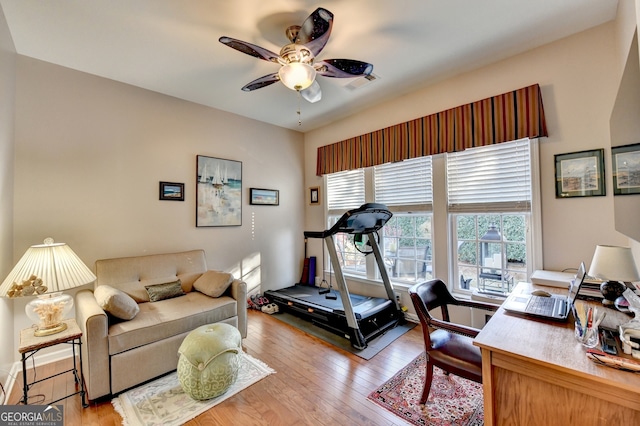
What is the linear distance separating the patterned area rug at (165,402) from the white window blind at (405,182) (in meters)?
2.51

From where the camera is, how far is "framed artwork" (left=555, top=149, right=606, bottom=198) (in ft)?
7.18

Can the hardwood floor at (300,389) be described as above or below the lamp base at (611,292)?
below

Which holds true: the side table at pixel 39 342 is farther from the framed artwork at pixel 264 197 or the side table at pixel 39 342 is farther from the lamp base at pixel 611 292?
the lamp base at pixel 611 292

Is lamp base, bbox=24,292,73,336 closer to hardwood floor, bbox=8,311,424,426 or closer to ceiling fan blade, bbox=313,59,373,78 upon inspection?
hardwood floor, bbox=8,311,424,426

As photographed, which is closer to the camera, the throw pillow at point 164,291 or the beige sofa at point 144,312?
the beige sofa at point 144,312

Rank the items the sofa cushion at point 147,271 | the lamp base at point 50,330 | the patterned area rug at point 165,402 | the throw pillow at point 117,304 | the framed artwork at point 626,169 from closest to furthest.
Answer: the framed artwork at point 626,169
the patterned area rug at point 165,402
the lamp base at point 50,330
the throw pillow at point 117,304
the sofa cushion at point 147,271

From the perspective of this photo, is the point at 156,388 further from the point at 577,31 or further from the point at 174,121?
the point at 577,31

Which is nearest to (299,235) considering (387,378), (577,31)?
(387,378)

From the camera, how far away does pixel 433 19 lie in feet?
6.90

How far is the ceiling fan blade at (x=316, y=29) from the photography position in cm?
→ 165

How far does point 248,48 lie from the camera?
6.10 feet

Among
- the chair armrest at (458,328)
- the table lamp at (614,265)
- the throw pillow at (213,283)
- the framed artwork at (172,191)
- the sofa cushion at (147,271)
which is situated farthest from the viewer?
the framed artwork at (172,191)

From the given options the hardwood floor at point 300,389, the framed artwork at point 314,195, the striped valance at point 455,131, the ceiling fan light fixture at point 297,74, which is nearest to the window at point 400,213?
the striped valance at point 455,131

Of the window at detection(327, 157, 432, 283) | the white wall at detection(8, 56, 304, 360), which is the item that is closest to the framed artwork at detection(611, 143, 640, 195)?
the window at detection(327, 157, 432, 283)
